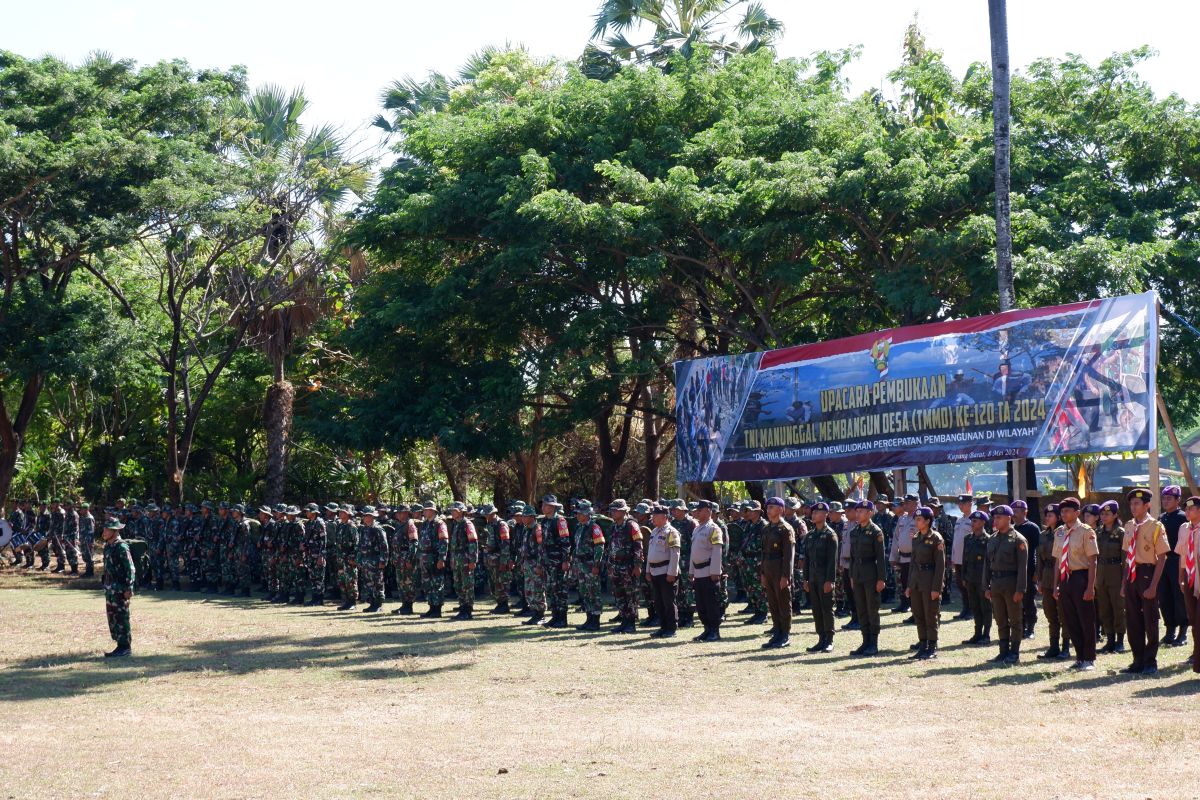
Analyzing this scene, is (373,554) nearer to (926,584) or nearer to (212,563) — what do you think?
(212,563)

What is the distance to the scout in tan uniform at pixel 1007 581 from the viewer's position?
40.9 feet

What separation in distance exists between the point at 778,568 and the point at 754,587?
130 inches

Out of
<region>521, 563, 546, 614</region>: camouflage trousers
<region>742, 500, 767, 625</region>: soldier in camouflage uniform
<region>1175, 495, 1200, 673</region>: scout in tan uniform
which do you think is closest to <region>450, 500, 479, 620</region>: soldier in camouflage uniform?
<region>521, 563, 546, 614</region>: camouflage trousers

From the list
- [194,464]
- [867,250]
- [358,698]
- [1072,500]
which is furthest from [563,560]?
[194,464]

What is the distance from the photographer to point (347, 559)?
20.4m

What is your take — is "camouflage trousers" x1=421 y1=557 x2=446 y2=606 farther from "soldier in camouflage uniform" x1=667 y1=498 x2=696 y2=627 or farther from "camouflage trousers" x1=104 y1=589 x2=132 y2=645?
"camouflage trousers" x1=104 y1=589 x2=132 y2=645

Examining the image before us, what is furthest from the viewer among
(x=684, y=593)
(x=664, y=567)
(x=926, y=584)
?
→ (x=684, y=593)

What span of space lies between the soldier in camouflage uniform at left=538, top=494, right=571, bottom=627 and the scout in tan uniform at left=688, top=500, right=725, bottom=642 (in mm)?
2458

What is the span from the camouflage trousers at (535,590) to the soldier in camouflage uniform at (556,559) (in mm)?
138

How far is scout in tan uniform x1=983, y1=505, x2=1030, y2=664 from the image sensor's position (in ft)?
40.9

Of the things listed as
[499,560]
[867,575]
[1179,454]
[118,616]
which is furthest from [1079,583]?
[118,616]

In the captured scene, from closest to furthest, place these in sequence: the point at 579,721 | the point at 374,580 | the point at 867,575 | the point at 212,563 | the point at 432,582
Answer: the point at 579,721 → the point at 867,575 → the point at 432,582 → the point at 374,580 → the point at 212,563

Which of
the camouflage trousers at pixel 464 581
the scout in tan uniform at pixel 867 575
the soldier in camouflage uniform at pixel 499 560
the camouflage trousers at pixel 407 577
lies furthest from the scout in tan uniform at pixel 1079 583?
the camouflage trousers at pixel 407 577

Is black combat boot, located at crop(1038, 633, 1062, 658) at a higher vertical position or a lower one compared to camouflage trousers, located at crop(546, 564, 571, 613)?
lower
